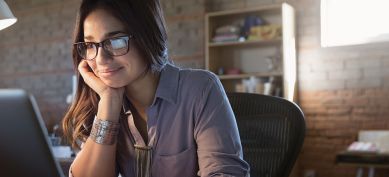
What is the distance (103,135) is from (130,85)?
0.17 metres

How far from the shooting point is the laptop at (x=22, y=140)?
2.26ft

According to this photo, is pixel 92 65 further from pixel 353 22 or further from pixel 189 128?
pixel 353 22

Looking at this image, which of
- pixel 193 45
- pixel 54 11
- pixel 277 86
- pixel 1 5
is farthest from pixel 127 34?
pixel 54 11

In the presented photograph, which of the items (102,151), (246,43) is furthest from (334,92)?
(102,151)

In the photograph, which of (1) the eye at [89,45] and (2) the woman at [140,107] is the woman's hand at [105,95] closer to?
(2) the woman at [140,107]

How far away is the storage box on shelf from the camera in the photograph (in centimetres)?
399

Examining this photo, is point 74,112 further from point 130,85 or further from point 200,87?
point 200,87

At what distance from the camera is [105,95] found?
4.13 feet

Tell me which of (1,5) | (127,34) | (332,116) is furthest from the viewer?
(332,116)

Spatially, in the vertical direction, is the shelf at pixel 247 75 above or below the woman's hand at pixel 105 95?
below

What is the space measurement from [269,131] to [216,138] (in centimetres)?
27

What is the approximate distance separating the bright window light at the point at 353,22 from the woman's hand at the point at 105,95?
319cm

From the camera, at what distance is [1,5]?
6.62 feet

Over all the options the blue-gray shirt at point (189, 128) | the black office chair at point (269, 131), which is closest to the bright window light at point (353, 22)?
the black office chair at point (269, 131)
